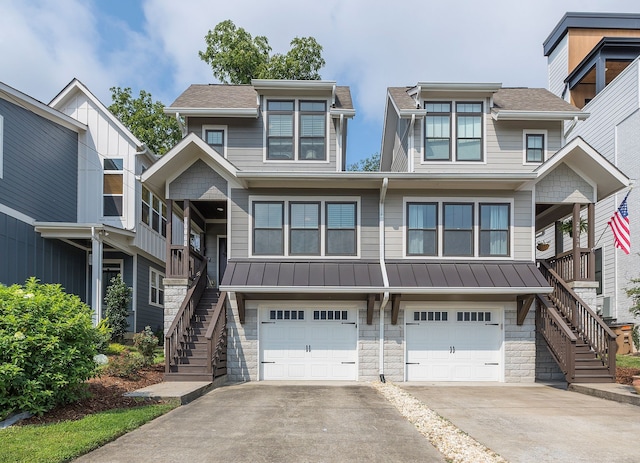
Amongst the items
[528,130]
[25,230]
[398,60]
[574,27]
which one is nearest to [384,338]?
[528,130]

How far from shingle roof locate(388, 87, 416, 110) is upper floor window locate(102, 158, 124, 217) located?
9.59 m

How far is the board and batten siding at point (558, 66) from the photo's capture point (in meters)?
26.7

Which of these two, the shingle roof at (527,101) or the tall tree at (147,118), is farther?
the tall tree at (147,118)

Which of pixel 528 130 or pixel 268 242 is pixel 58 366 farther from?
pixel 528 130

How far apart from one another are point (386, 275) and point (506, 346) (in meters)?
3.71

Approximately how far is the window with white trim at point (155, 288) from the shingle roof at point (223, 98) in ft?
23.5

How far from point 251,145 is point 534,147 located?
825 cm

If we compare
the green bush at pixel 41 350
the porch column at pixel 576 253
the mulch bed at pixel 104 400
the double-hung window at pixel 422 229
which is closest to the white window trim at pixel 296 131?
the double-hung window at pixel 422 229

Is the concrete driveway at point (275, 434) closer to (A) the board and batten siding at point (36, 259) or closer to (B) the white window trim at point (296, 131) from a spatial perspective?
(B) the white window trim at point (296, 131)

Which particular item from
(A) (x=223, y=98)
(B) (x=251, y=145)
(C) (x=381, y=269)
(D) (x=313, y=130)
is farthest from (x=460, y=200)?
(A) (x=223, y=98)

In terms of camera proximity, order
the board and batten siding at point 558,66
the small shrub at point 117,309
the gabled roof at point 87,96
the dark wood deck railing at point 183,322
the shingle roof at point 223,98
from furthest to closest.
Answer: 1. the board and batten siding at point 558,66
2. the gabled roof at point 87,96
3. the small shrub at point 117,309
4. the shingle roof at point 223,98
5. the dark wood deck railing at point 183,322

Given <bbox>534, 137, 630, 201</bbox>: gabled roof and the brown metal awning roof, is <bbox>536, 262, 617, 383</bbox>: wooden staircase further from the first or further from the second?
<bbox>534, 137, 630, 201</bbox>: gabled roof

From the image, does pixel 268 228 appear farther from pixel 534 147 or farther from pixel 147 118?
pixel 147 118

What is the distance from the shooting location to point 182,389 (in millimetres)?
10250
